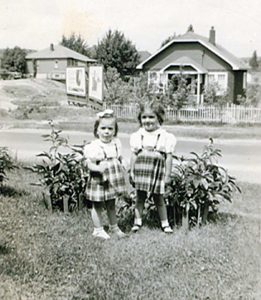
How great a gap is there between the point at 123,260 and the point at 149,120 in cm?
88

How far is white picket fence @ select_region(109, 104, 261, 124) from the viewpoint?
4.39 meters

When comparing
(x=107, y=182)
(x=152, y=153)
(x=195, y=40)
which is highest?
(x=195, y=40)

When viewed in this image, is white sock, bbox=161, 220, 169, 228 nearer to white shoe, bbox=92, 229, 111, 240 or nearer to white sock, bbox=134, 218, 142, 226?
white sock, bbox=134, 218, 142, 226

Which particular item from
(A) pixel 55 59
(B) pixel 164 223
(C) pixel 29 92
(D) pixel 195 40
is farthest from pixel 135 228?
(C) pixel 29 92

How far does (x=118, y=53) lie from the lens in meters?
3.36

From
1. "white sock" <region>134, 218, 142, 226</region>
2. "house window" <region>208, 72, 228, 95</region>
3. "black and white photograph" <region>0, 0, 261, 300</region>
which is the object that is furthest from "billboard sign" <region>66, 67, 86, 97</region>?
"house window" <region>208, 72, 228, 95</region>

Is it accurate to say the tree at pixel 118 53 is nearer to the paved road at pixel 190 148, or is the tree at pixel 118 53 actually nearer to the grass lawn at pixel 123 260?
the paved road at pixel 190 148

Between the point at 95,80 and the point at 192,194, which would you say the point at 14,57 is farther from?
the point at 192,194

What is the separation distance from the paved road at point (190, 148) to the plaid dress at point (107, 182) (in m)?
1.22

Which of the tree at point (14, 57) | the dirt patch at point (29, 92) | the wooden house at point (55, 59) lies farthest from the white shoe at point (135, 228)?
the tree at point (14, 57)

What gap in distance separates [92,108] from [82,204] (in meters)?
0.68

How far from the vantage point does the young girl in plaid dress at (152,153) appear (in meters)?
3.05

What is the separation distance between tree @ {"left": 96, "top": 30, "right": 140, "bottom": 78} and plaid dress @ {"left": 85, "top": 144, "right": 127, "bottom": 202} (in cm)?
68

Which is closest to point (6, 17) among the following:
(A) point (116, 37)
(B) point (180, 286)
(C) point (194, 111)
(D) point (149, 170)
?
(A) point (116, 37)
